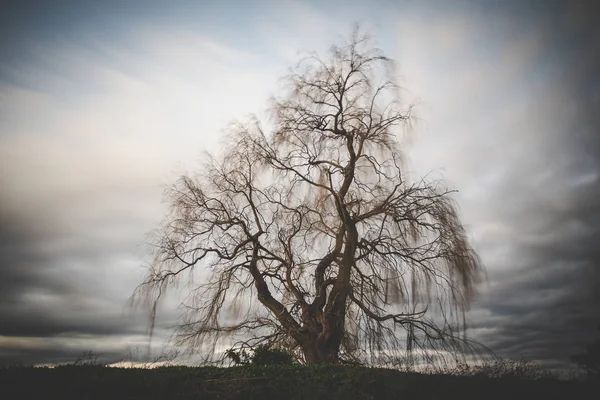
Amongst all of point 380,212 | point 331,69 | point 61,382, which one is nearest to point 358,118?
point 331,69

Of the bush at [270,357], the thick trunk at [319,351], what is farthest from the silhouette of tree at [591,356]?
the bush at [270,357]

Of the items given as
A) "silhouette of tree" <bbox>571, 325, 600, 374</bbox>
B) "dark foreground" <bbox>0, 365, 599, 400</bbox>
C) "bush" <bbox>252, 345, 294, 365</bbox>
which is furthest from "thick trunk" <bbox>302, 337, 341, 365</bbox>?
"silhouette of tree" <bbox>571, 325, 600, 374</bbox>

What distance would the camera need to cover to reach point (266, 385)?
593 centimetres

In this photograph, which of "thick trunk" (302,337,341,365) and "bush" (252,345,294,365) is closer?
"bush" (252,345,294,365)

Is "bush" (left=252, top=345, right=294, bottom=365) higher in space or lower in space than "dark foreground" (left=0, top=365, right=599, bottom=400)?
higher

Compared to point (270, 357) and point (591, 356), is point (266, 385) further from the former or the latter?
point (591, 356)

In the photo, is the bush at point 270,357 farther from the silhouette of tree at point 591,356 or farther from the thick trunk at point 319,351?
the silhouette of tree at point 591,356

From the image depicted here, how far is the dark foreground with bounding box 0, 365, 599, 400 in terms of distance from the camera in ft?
17.1

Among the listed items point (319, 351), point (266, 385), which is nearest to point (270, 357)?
point (319, 351)

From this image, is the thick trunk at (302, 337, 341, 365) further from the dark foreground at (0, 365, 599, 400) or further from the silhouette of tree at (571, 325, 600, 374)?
the silhouette of tree at (571, 325, 600, 374)

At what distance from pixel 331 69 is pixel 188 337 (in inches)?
302

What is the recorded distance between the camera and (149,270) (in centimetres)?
972

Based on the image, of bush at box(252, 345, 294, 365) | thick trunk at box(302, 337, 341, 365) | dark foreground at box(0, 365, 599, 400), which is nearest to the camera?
dark foreground at box(0, 365, 599, 400)

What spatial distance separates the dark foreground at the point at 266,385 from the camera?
522cm
